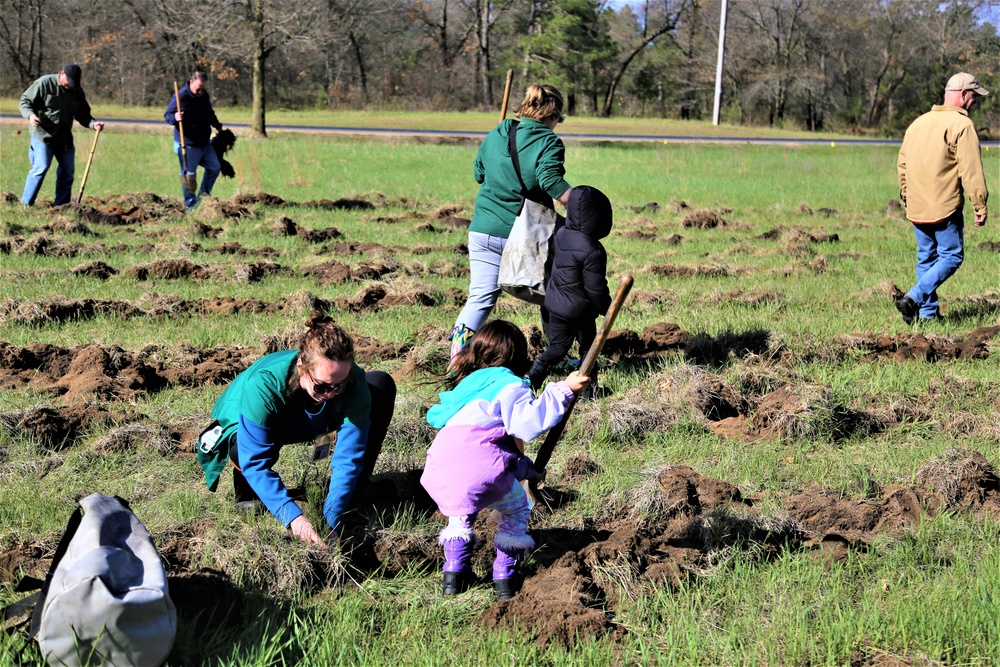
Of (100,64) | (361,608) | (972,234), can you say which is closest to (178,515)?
(361,608)

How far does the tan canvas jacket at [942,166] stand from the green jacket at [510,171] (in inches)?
147

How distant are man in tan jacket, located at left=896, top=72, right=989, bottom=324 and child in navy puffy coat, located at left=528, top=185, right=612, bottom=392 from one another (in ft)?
11.7

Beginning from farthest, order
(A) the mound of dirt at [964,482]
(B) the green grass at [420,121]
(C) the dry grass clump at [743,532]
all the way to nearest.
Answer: (B) the green grass at [420,121] < (A) the mound of dirt at [964,482] < (C) the dry grass clump at [743,532]

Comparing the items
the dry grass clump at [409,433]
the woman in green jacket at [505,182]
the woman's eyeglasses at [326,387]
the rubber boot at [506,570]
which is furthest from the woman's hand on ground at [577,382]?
the woman in green jacket at [505,182]

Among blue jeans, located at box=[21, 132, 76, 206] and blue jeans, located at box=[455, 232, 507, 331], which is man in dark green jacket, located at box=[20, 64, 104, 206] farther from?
blue jeans, located at box=[455, 232, 507, 331]

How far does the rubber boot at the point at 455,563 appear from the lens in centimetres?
409

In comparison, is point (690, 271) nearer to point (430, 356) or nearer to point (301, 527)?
point (430, 356)

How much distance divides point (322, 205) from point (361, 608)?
12.1 meters

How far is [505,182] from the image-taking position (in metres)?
6.62

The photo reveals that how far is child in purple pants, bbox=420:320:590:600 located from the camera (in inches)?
153

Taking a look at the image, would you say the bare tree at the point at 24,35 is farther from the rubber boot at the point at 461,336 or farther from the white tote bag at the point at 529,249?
the white tote bag at the point at 529,249

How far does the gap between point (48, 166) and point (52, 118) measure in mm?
656

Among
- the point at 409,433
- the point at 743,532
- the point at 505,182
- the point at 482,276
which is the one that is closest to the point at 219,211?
the point at 482,276

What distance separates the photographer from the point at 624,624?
153 inches
